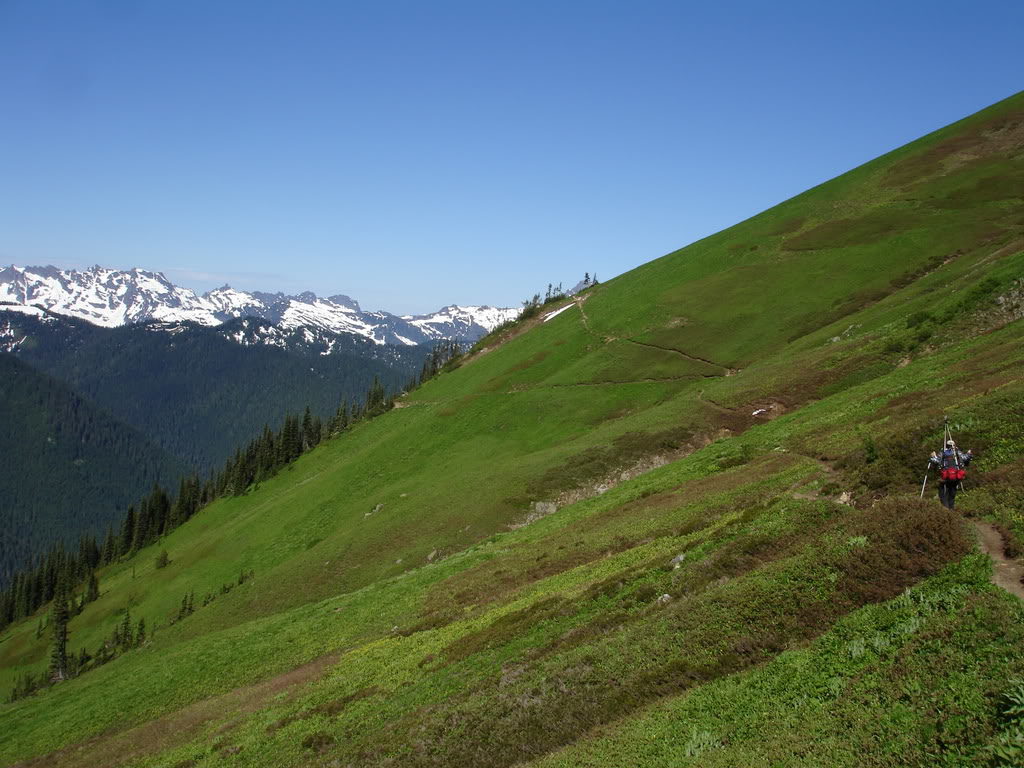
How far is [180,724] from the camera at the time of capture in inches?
1345

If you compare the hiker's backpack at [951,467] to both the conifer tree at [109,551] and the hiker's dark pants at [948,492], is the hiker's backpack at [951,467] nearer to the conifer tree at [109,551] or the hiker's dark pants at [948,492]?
the hiker's dark pants at [948,492]

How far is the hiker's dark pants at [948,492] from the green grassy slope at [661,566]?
2.16 feet

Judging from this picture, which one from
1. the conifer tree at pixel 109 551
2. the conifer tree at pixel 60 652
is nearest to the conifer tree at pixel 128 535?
the conifer tree at pixel 109 551

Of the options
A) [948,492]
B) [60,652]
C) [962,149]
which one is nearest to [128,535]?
[60,652]

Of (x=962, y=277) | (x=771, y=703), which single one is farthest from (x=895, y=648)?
(x=962, y=277)

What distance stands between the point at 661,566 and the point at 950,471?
35.9 feet

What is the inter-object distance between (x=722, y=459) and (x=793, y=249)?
3334 inches

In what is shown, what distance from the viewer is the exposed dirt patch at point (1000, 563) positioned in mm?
13953

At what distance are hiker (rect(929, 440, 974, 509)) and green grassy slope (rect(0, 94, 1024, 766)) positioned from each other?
0.85m

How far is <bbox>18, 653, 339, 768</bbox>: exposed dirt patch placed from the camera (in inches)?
1262

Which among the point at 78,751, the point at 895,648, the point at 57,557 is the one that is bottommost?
the point at 78,751

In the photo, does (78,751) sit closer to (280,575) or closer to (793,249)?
(280,575)

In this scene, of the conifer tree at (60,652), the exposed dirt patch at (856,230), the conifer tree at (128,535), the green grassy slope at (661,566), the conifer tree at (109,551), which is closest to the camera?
the green grassy slope at (661,566)

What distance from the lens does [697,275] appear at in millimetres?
123938
